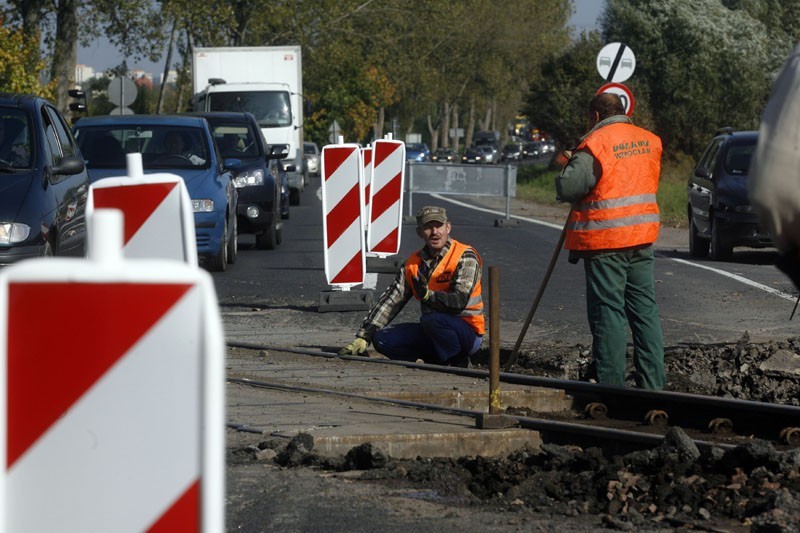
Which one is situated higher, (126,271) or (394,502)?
(126,271)

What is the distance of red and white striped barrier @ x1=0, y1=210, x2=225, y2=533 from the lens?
2480mm

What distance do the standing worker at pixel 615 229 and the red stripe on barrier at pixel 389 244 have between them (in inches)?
229

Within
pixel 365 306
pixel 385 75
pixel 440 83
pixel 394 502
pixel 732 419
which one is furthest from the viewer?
pixel 440 83

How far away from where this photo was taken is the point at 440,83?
9925 cm

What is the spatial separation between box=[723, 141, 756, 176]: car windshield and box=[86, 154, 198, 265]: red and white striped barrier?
14.7 meters

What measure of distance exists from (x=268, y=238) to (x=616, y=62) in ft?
21.6

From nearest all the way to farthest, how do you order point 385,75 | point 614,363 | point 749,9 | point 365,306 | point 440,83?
1. point 614,363
2. point 365,306
3. point 749,9
4. point 385,75
5. point 440,83

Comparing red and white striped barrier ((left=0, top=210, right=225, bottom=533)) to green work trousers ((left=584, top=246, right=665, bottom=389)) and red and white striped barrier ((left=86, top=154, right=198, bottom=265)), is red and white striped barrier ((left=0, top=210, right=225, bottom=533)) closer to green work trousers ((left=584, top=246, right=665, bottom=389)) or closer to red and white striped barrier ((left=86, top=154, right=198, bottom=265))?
red and white striped barrier ((left=86, top=154, right=198, bottom=265))

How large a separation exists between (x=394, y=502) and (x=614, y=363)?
10.2 ft

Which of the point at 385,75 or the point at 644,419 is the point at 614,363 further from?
the point at 385,75

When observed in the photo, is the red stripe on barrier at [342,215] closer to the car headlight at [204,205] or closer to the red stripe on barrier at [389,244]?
the red stripe on barrier at [389,244]

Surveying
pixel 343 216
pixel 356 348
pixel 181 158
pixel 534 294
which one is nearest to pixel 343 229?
pixel 343 216

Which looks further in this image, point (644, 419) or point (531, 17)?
point (531, 17)

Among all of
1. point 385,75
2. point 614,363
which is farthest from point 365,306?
point 385,75
